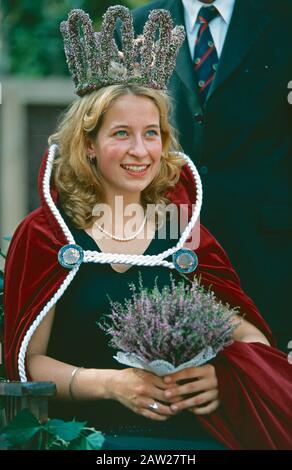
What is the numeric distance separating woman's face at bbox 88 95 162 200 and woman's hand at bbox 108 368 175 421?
0.53m

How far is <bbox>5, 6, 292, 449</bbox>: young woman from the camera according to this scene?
119 inches

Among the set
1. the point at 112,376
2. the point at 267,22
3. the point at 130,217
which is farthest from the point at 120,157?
the point at 267,22

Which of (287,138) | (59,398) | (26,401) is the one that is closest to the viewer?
(26,401)

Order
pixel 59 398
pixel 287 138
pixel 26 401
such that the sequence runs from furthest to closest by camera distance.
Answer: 1. pixel 287 138
2. pixel 59 398
3. pixel 26 401

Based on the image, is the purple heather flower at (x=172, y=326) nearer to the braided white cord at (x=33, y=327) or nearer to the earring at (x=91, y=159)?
the braided white cord at (x=33, y=327)

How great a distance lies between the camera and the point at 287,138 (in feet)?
12.1

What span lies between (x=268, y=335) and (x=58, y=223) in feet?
2.14

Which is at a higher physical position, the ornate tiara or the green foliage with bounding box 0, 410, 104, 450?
the ornate tiara

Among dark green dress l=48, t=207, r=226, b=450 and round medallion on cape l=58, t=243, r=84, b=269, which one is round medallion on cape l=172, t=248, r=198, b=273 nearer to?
dark green dress l=48, t=207, r=226, b=450

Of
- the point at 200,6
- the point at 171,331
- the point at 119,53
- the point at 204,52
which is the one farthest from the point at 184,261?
the point at 200,6

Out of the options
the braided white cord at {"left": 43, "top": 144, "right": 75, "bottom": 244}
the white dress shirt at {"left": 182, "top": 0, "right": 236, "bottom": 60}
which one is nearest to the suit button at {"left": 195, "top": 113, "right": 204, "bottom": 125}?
the white dress shirt at {"left": 182, "top": 0, "right": 236, "bottom": 60}
